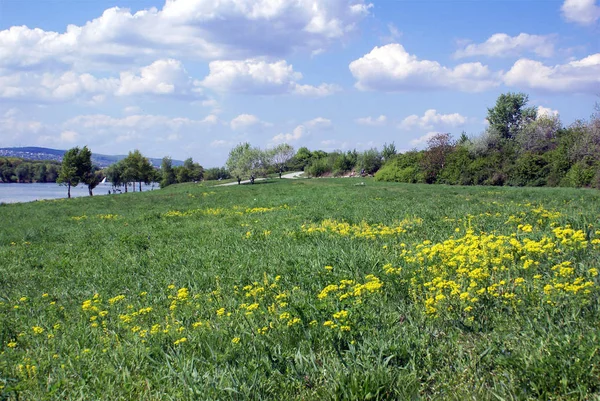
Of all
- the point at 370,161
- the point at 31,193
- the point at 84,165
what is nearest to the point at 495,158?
the point at 370,161

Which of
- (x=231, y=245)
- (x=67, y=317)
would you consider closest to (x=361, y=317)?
(x=67, y=317)

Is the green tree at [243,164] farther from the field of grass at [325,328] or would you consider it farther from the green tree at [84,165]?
the field of grass at [325,328]

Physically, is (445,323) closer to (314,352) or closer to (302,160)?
(314,352)

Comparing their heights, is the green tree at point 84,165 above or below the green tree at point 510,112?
below

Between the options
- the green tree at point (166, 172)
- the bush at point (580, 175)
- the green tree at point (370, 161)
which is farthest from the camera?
the green tree at point (166, 172)

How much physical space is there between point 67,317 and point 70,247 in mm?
6923

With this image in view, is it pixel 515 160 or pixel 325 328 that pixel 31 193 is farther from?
pixel 325 328

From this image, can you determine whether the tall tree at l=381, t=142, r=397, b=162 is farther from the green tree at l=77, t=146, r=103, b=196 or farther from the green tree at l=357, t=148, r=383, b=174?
the green tree at l=77, t=146, r=103, b=196

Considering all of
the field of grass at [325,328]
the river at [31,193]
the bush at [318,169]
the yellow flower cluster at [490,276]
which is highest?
the bush at [318,169]

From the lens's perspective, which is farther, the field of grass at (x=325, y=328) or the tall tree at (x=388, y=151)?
the tall tree at (x=388, y=151)

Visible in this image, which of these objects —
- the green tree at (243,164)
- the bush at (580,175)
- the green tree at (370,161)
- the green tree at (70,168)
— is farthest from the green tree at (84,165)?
the bush at (580,175)

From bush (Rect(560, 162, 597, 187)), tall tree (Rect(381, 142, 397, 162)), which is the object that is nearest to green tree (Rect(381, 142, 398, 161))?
tall tree (Rect(381, 142, 397, 162))

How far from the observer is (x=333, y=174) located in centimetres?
7988

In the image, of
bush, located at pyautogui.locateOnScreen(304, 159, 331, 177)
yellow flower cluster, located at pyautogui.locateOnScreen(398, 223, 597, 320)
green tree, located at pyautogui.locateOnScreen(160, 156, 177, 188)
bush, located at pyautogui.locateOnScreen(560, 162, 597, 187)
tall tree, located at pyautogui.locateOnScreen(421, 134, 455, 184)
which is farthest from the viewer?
green tree, located at pyautogui.locateOnScreen(160, 156, 177, 188)
